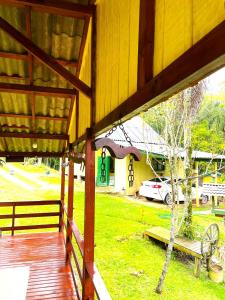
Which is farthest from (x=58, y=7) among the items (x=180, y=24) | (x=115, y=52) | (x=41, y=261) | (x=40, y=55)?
(x=41, y=261)

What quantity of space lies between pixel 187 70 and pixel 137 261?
5.93 metres

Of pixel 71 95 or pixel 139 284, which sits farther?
pixel 139 284

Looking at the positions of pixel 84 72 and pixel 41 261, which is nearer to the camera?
pixel 84 72

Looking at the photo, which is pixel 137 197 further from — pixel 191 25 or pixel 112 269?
pixel 191 25

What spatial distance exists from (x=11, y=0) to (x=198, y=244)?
6.22 meters

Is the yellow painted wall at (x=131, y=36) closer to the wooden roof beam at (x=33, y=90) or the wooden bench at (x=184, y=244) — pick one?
the wooden roof beam at (x=33, y=90)

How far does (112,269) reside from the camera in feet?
18.7

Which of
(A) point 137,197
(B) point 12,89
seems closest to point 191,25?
(B) point 12,89

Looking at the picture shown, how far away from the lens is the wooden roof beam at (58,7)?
292 centimetres

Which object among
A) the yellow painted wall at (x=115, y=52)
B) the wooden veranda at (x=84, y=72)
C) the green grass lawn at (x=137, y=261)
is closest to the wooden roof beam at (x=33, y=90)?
the wooden veranda at (x=84, y=72)

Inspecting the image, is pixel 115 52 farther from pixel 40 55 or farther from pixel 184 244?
pixel 184 244

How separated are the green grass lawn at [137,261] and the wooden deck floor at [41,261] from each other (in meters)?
0.95

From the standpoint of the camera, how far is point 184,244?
6422 millimetres

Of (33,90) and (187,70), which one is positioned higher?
(33,90)
